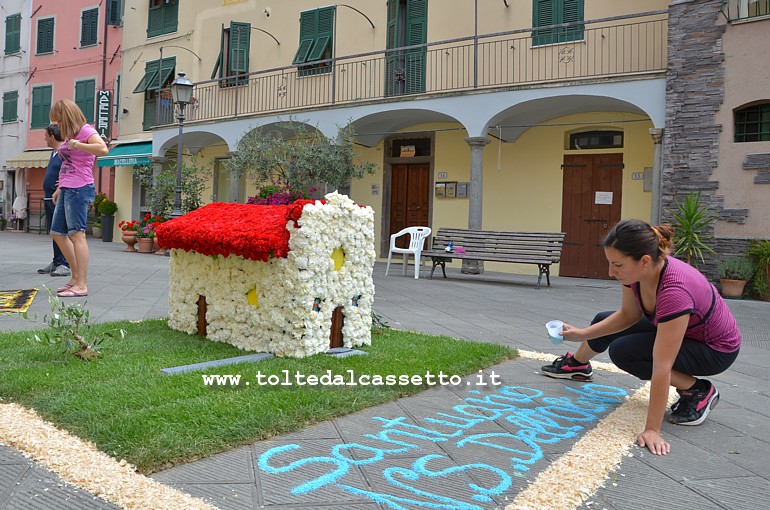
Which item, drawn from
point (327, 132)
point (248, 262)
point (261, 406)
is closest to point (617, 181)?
point (327, 132)

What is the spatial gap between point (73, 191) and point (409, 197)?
1041cm

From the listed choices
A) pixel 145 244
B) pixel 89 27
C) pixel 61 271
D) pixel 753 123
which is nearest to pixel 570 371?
pixel 61 271

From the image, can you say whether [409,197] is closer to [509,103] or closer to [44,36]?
[509,103]

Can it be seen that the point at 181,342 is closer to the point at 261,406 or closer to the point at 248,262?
the point at 248,262

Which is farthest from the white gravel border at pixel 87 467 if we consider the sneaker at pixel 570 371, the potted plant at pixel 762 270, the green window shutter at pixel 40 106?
the green window shutter at pixel 40 106

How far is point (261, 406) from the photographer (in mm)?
2791

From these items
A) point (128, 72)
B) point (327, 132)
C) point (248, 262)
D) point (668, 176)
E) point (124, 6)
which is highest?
point (124, 6)

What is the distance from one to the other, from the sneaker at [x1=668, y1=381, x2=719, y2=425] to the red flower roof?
217 cm

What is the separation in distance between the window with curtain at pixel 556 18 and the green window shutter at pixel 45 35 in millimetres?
20266

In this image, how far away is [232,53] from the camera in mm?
17734

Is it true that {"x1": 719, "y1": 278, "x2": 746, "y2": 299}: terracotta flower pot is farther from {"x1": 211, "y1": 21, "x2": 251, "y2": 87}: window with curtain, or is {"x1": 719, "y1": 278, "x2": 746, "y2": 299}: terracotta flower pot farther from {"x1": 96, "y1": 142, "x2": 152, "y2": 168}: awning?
{"x1": 96, "y1": 142, "x2": 152, "y2": 168}: awning

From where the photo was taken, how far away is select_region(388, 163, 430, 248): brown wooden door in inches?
614

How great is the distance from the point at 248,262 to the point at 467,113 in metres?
9.56

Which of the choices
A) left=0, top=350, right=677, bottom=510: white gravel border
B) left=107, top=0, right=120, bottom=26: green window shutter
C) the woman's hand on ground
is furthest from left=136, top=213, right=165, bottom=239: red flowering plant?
the woman's hand on ground
